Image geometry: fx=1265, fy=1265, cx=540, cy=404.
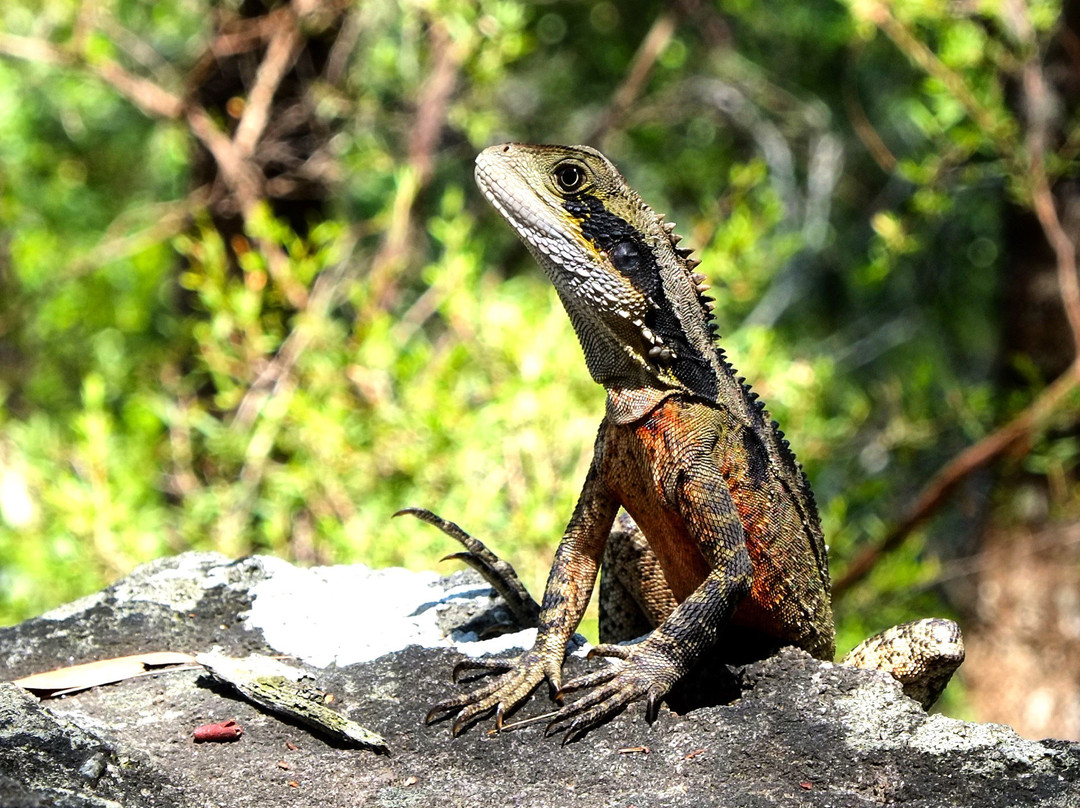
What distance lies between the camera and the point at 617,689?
129 inches

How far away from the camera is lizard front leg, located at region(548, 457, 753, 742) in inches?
128

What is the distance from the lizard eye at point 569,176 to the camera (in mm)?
3732

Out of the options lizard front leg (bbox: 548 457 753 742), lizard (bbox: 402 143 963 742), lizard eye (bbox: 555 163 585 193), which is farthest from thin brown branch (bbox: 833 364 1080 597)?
lizard eye (bbox: 555 163 585 193)

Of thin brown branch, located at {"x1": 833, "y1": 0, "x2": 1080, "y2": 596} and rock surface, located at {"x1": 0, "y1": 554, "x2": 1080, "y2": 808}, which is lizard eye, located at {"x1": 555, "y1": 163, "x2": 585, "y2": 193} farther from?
thin brown branch, located at {"x1": 833, "y1": 0, "x2": 1080, "y2": 596}

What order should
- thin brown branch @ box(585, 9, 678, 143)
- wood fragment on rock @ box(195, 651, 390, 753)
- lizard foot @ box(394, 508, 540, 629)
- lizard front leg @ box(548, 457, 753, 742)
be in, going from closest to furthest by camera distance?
wood fragment on rock @ box(195, 651, 390, 753)
lizard front leg @ box(548, 457, 753, 742)
lizard foot @ box(394, 508, 540, 629)
thin brown branch @ box(585, 9, 678, 143)

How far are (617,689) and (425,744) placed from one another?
0.51 metres

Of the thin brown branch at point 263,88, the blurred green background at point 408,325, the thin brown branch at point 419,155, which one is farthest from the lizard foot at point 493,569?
the thin brown branch at point 263,88

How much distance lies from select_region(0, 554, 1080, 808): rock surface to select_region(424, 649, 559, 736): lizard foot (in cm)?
5

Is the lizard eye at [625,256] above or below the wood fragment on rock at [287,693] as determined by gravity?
above

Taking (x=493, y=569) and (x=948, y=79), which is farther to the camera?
(x=948, y=79)

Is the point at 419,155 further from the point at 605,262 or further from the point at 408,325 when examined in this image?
the point at 605,262

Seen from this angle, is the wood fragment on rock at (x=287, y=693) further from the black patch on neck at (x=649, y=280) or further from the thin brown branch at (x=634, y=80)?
the thin brown branch at (x=634, y=80)

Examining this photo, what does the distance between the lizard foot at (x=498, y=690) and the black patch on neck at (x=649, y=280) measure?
91cm

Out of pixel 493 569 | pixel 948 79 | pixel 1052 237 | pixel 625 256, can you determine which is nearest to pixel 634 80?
pixel 948 79
